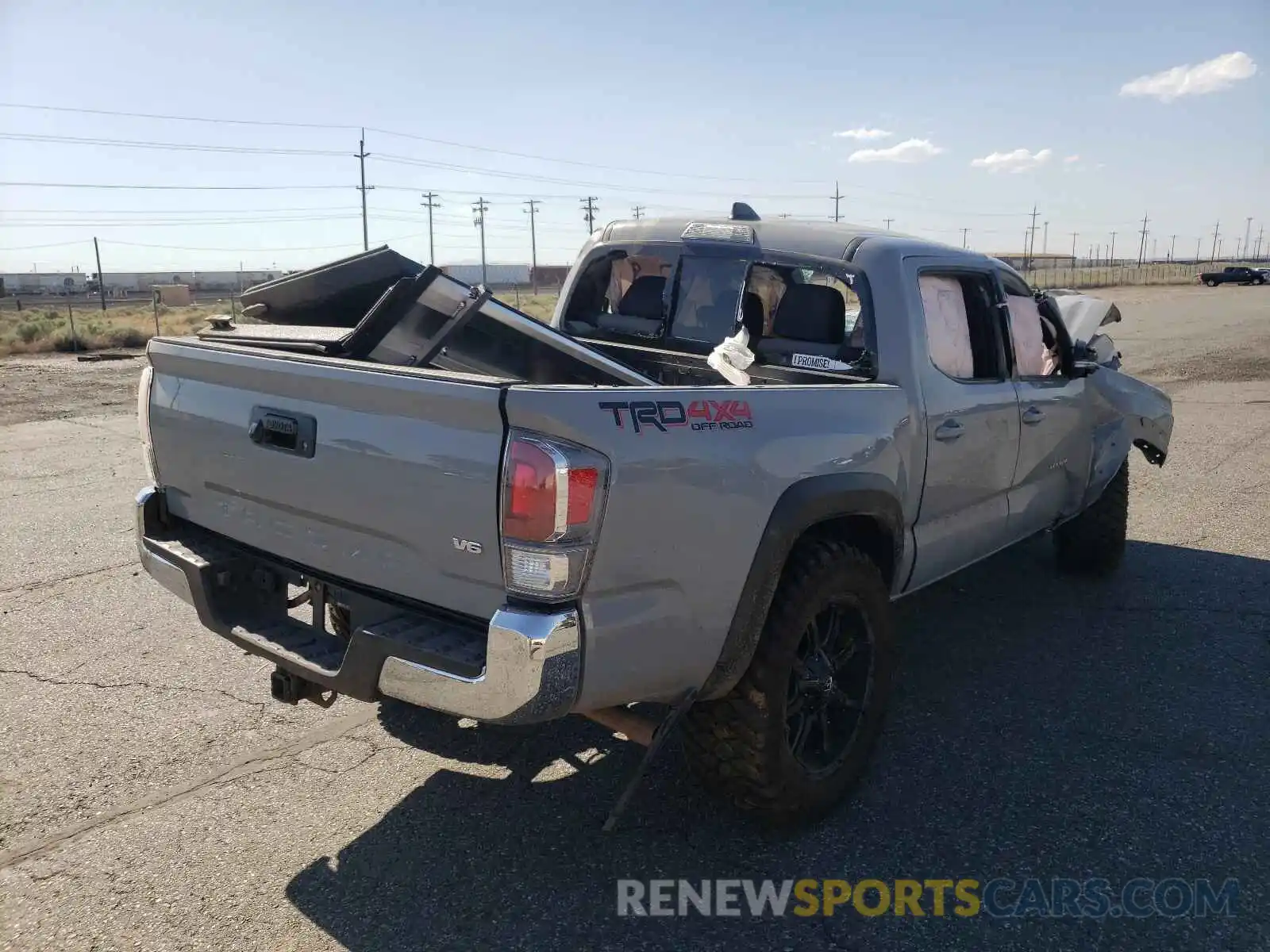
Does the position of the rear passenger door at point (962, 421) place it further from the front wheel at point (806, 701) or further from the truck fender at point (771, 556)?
the truck fender at point (771, 556)

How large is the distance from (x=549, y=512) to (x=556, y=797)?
4.75 ft

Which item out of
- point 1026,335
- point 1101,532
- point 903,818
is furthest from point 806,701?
point 1101,532

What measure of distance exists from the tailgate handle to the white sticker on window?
205 centimetres

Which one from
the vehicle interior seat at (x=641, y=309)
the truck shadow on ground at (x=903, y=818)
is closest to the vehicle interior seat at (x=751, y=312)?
the vehicle interior seat at (x=641, y=309)

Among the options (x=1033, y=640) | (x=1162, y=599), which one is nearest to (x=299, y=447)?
(x=1033, y=640)

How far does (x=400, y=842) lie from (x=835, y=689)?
4.97ft

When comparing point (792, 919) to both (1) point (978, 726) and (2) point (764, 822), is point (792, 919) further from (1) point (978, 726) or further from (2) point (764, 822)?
(1) point (978, 726)

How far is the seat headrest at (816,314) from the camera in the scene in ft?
13.1

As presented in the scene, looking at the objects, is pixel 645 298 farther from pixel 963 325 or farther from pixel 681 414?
pixel 681 414

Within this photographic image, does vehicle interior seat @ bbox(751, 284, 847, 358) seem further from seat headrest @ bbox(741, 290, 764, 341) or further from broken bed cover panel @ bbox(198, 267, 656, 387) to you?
broken bed cover panel @ bbox(198, 267, 656, 387)

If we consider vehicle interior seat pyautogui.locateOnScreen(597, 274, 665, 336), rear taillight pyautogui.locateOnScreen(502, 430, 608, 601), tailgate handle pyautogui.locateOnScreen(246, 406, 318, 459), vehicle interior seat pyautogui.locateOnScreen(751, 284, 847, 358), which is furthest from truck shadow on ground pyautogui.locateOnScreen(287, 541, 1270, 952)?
vehicle interior seat pyautogui.locateOnScreen(597, 274, 665, 336)

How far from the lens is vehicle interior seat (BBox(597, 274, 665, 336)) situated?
4578 millimetres

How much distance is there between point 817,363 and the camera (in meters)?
3.97

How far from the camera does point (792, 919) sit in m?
2.80
